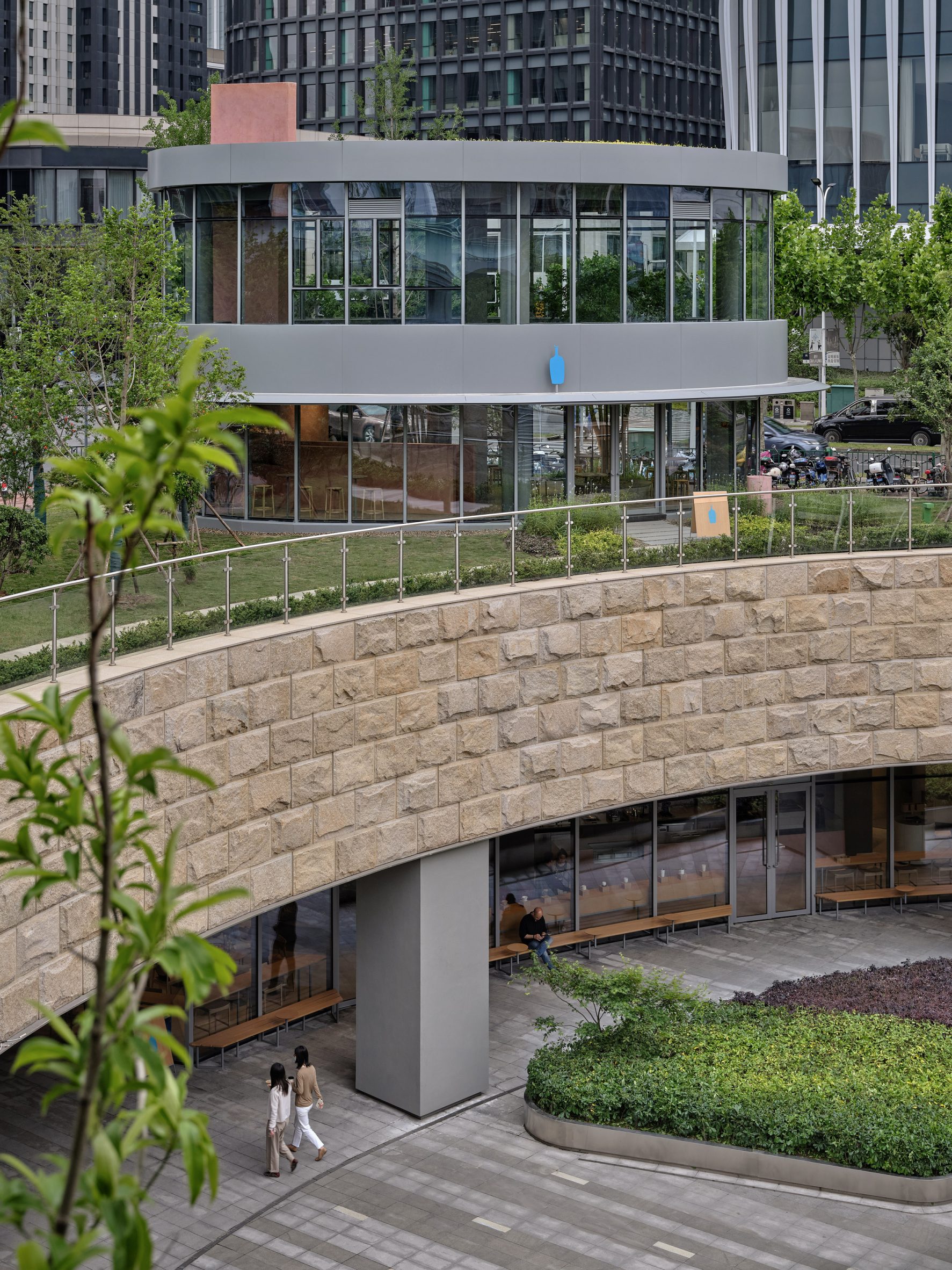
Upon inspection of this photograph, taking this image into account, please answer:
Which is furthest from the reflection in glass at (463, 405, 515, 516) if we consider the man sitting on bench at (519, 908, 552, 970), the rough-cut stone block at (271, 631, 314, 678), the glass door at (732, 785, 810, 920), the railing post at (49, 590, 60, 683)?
the railing post at (49, 590, 60, 683)

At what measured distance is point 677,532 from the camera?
19.1 meters

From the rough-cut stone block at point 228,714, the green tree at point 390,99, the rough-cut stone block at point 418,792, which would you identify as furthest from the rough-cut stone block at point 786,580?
the green tree at point 390,99

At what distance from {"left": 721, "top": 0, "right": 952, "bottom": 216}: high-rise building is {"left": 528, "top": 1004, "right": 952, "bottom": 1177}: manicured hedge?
2517 inches

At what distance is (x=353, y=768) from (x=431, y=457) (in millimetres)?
12746

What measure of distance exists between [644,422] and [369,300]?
17.5 ft

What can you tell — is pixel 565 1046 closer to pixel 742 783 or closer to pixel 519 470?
pixel 742 783

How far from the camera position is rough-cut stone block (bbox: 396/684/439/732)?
55.0 feet

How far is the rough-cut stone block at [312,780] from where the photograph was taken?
15.7 meters

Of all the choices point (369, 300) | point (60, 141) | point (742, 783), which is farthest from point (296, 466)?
point (60, 141)

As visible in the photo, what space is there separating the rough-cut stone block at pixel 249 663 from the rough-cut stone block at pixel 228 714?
101mm

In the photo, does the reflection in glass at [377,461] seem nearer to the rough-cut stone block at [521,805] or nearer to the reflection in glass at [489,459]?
the reflection in glass at [489,459]

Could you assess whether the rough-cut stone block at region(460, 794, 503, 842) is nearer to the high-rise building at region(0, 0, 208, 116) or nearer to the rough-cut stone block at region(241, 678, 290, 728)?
the rough-cut stone block at region(241, 678, 290, 728)

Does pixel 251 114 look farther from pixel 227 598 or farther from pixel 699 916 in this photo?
pixel 227 598

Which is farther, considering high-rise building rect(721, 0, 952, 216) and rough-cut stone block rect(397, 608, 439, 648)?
high-rise building rect(721, 0, 952, 216)
